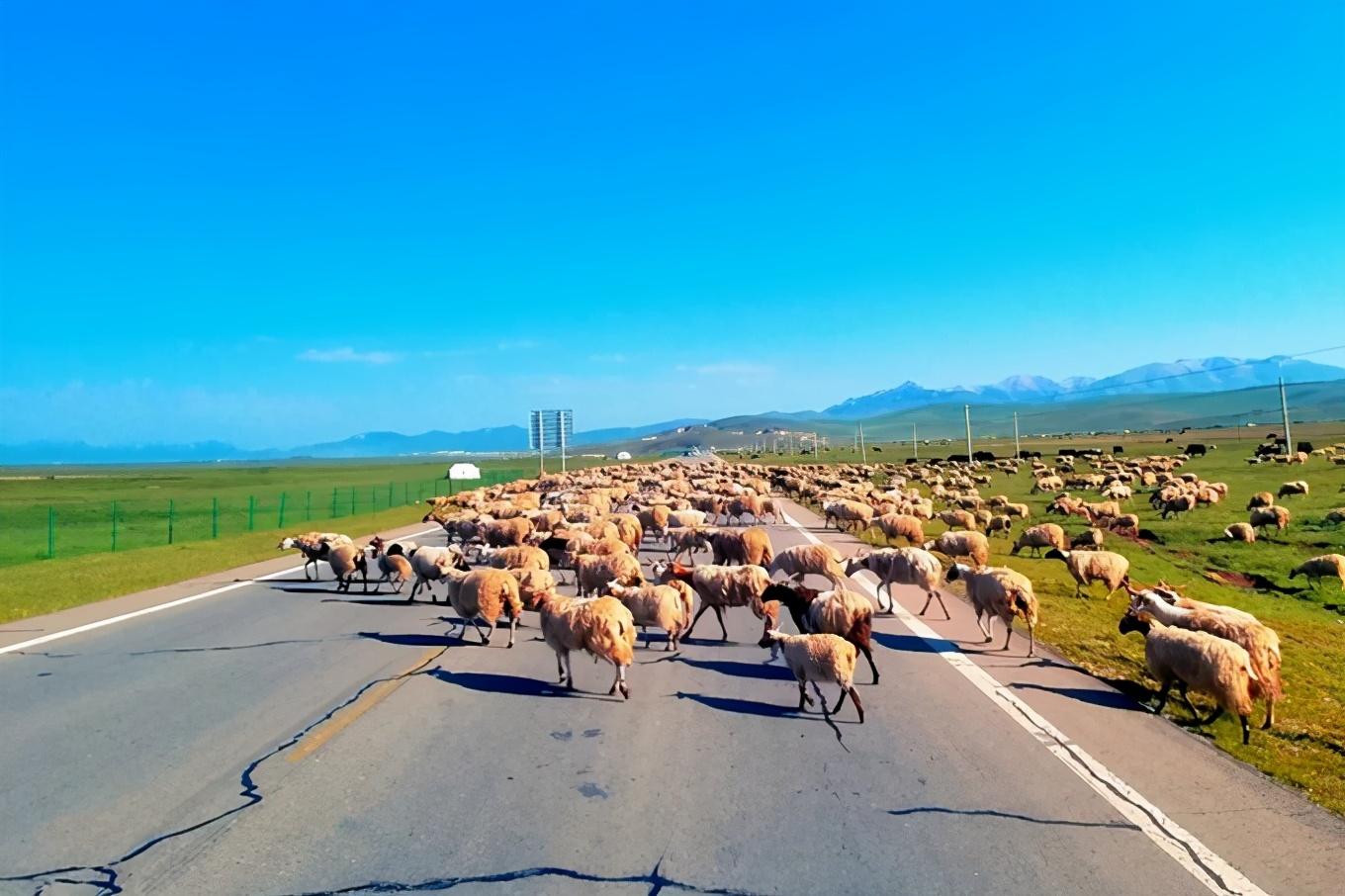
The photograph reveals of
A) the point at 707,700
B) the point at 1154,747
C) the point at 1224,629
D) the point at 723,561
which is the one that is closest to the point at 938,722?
the point at 1154,747

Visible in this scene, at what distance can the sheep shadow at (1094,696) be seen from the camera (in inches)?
348

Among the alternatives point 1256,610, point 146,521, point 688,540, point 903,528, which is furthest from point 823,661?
point 146,521

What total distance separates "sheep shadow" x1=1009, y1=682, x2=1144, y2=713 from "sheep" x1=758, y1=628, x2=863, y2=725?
7.53 feet

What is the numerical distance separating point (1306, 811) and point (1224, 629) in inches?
138

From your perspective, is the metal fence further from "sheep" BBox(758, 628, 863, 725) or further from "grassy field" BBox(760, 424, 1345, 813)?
"grassy field" BBox(760, 424, 1345, 813)

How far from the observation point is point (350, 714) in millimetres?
8633

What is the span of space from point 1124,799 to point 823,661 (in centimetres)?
296

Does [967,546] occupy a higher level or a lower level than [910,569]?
lower

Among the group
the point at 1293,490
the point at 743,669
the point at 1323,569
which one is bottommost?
the point at 1323,569

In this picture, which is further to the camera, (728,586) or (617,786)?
(728,586)

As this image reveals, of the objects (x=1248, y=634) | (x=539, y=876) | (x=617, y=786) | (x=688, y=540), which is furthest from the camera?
(x=688, y=540)

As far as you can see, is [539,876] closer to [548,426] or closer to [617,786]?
[617,786]

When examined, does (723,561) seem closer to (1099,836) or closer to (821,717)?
(821,717)

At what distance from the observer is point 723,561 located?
706 inches
